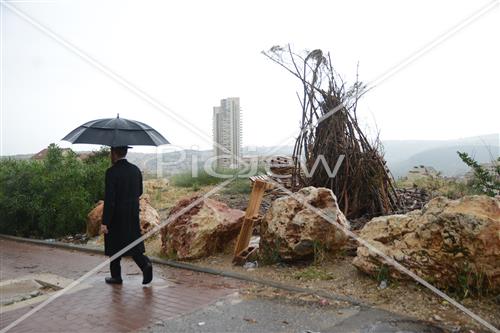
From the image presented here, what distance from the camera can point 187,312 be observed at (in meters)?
4.51

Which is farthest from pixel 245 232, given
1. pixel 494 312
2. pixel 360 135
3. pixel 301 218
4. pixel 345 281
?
pixel 494 312

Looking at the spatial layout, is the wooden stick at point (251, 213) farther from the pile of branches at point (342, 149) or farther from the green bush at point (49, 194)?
the green bush at point (49, 194)

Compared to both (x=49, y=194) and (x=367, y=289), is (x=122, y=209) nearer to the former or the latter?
(x=367, y=289)

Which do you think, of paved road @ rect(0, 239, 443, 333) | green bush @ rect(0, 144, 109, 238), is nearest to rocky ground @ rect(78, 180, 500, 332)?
paved road @ rect(0, 239, 443, 333)

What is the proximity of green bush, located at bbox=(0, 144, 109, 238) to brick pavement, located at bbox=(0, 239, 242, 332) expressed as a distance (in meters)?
2.61

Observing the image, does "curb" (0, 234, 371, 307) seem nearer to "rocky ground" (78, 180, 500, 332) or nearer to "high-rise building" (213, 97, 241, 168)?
"rocky ground" (78, 180, 500, 332)

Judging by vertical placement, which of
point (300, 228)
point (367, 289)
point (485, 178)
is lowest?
point (367, 289)

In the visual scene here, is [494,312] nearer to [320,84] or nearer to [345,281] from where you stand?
[345,281]

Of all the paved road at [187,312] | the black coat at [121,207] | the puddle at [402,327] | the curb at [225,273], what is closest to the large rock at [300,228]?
the curb at [225,273]

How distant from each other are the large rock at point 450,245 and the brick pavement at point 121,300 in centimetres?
184

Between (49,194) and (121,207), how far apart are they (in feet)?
16.5

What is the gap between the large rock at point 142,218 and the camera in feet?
27.6

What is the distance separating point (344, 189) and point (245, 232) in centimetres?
203

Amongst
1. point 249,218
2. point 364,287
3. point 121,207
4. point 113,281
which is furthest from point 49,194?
point 364,287
